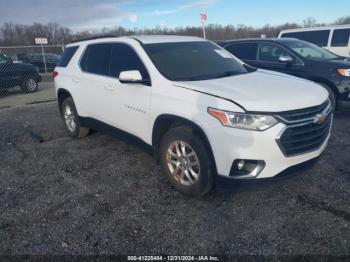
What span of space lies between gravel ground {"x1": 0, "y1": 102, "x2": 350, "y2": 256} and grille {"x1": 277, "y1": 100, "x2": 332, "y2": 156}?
0.35m

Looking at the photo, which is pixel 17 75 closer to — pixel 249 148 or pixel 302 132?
pixel 249 148

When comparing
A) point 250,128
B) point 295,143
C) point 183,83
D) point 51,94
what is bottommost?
point 51,94

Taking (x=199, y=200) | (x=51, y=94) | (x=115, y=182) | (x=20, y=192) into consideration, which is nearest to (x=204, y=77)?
(x=199, y=200)

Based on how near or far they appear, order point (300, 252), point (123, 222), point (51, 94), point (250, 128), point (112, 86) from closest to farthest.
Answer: point (300, 252) < point (250, 128) < point (123, 222) < point (112, 86) < point (51, 94)

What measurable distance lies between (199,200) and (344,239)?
4.83ft

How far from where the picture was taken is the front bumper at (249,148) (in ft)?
10.1

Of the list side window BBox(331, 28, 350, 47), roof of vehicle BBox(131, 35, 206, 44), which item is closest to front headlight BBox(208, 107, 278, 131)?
roof of vehicle BBox(131, 35, 206, 44)

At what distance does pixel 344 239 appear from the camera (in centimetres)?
287

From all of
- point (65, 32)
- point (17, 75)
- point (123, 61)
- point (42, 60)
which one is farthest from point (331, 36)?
point (65, 32)

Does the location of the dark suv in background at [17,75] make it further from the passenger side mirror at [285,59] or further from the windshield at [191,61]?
the passenger side mirror at [285,59]

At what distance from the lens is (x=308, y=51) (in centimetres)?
755

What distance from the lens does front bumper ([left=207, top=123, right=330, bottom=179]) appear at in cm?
307

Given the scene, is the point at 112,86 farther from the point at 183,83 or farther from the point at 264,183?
the point at 264,183

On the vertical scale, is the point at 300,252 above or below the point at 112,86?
below
